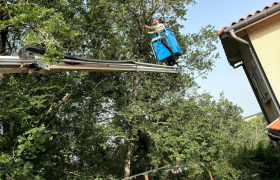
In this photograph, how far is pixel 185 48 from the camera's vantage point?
12.8 meters

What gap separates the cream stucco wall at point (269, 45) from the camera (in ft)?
15.8

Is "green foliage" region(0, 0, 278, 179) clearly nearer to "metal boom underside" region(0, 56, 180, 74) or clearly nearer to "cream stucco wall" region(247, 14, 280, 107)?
"metal boom underside" region(0, 56, 180, 74)

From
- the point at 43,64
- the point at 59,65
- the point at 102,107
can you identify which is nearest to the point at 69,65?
the point at 59,65

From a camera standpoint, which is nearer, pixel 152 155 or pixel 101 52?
pixel 101 52

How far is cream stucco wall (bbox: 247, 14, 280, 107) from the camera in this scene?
4.80 metres

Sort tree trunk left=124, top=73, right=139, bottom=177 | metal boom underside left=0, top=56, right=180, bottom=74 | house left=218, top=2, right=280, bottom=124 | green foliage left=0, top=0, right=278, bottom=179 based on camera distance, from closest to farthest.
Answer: metal boom underside left=0, top=56, right=180, bottom=74 < house left=218, top=2, right=280, bottom=124 < green foliage left=0, top=0, right=278, bottom=179 < tree trunk left=124, top=73, right=139, bottom=177

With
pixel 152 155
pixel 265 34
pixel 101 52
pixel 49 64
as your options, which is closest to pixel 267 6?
pixel 265 34

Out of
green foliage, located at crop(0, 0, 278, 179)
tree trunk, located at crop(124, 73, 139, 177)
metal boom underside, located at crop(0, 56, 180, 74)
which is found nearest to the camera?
metal boom underside, located at crop(0, 56, 180, 74)

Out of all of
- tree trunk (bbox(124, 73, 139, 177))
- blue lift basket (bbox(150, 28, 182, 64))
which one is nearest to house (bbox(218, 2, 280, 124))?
blue lift basket (bbox(150, 28, 182, 64))

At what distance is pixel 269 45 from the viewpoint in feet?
16.4

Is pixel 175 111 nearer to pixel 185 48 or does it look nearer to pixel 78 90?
pixel 185 48

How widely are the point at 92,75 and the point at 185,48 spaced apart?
612 cm

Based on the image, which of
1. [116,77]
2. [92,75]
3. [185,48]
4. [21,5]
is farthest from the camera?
[185,48]

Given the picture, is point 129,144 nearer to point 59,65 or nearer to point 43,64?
point 59,65
